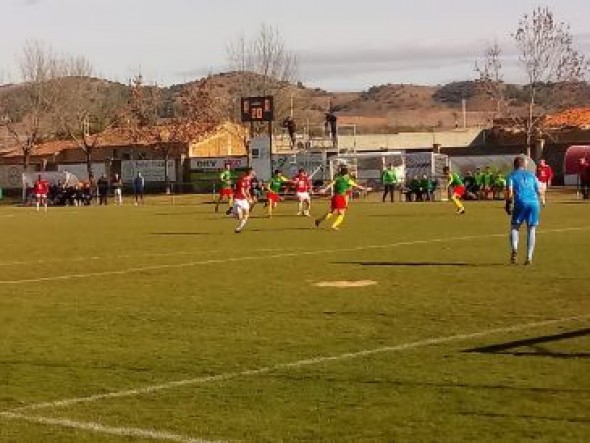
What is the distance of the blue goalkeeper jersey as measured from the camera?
60.8 feet

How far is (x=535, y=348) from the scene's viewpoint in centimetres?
1063

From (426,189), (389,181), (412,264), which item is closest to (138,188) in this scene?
(389,181)

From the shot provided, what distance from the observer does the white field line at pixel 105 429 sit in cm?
758

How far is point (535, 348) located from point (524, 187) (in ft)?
27.2

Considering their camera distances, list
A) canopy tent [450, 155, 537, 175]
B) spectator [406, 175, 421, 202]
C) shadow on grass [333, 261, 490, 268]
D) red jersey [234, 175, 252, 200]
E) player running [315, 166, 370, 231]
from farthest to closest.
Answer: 1. canopy tent [450, 155, 537, 175]
2. spectator [406, 175, 421, 202]
3. red jersey [234, 175, 252, 200]
4. player running [315, 166, 370, 231]
5. shadow on grass [333, 261, 490, 268]

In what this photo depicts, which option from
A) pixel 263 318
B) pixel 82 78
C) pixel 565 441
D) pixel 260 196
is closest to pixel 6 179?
pixel 82 78

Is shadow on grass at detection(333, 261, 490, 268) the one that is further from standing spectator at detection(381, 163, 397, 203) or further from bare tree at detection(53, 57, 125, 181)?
bare tree at detection(53, 57, 125, 181)

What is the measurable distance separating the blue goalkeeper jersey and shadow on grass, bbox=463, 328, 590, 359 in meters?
7.16

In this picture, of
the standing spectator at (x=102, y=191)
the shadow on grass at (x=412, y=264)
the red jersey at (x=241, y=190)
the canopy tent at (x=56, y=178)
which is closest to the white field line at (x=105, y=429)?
the shadow on grass at (x=412, y=264)

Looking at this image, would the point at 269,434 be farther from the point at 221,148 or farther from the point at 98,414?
the point at 221,148

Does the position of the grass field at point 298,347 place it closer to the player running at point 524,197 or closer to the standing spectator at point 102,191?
the player running at point 524,197

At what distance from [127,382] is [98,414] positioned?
1.19 meters

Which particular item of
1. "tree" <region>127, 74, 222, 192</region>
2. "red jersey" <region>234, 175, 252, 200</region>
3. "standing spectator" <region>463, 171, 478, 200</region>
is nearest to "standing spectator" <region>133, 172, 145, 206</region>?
"standing spectator" <region>463, 171, 478, 200</region>

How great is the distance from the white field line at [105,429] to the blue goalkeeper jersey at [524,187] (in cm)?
1201
